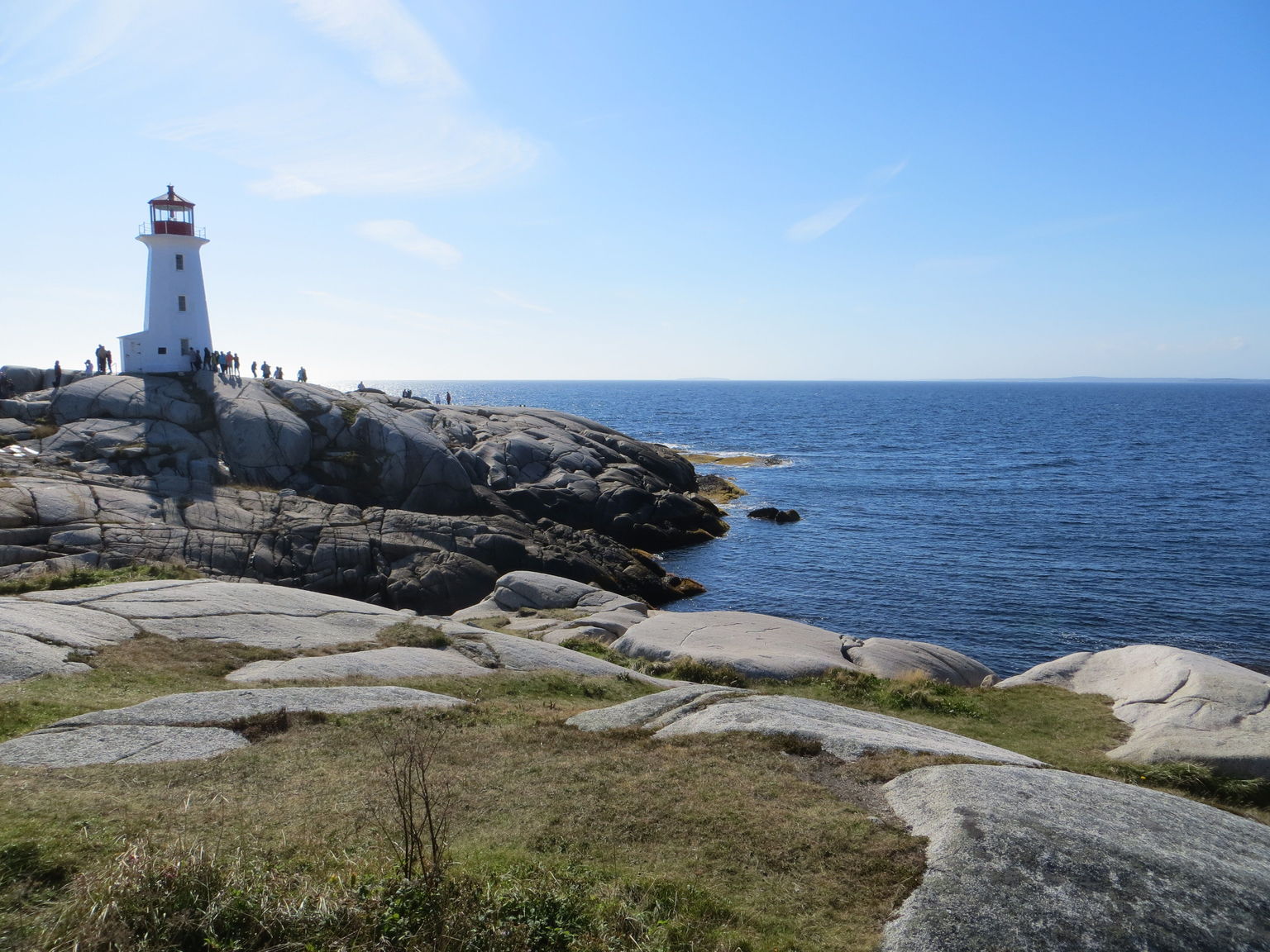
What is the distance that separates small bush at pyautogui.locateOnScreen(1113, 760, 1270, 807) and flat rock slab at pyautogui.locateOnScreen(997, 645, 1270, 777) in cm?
46

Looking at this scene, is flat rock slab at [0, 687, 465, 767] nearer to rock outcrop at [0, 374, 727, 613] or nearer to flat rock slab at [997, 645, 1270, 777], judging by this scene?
flat rock slab at [997, 645, 1270, 777]

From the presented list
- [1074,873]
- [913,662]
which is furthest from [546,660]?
[1074,873]

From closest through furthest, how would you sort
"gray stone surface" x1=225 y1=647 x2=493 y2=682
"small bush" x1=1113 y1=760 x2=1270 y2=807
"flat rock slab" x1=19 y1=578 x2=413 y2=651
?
"small bush" x1=1113 y1=760 x2=1270 y2=807, "gray stone surface" x1=225 y1=647 x2=493 y2=682, "flat rock slab" x1=19 y1=578 x2=413 y2=651

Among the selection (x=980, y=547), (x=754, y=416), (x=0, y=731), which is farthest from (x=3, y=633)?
(x=754, y=416)

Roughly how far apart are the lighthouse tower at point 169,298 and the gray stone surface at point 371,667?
3868cm

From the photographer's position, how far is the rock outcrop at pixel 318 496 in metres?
36.0

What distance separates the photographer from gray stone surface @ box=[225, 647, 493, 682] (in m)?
19.3

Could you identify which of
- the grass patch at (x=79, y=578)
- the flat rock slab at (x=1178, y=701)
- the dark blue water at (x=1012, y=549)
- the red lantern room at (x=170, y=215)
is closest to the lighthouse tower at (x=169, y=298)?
the red lantern room at (x=170, y=215)

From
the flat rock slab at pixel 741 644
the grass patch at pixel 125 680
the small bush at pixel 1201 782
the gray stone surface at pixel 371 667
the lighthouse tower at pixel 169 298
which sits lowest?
the flat rock slab at pixel 741 644

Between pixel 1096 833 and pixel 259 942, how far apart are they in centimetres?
924

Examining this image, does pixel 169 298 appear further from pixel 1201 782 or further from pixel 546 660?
pixel 1201 782

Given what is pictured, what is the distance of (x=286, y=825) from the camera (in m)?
10.4

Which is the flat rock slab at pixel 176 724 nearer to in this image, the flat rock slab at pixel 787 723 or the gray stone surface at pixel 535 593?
the flat rock slab at pixel 787 723

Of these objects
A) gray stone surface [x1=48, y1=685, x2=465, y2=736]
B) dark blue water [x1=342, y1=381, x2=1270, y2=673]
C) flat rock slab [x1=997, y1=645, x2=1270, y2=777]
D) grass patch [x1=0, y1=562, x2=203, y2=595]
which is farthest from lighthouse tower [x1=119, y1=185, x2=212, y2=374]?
flat rock slab [x1=997, y1=645, x2=1270, y2=777]
